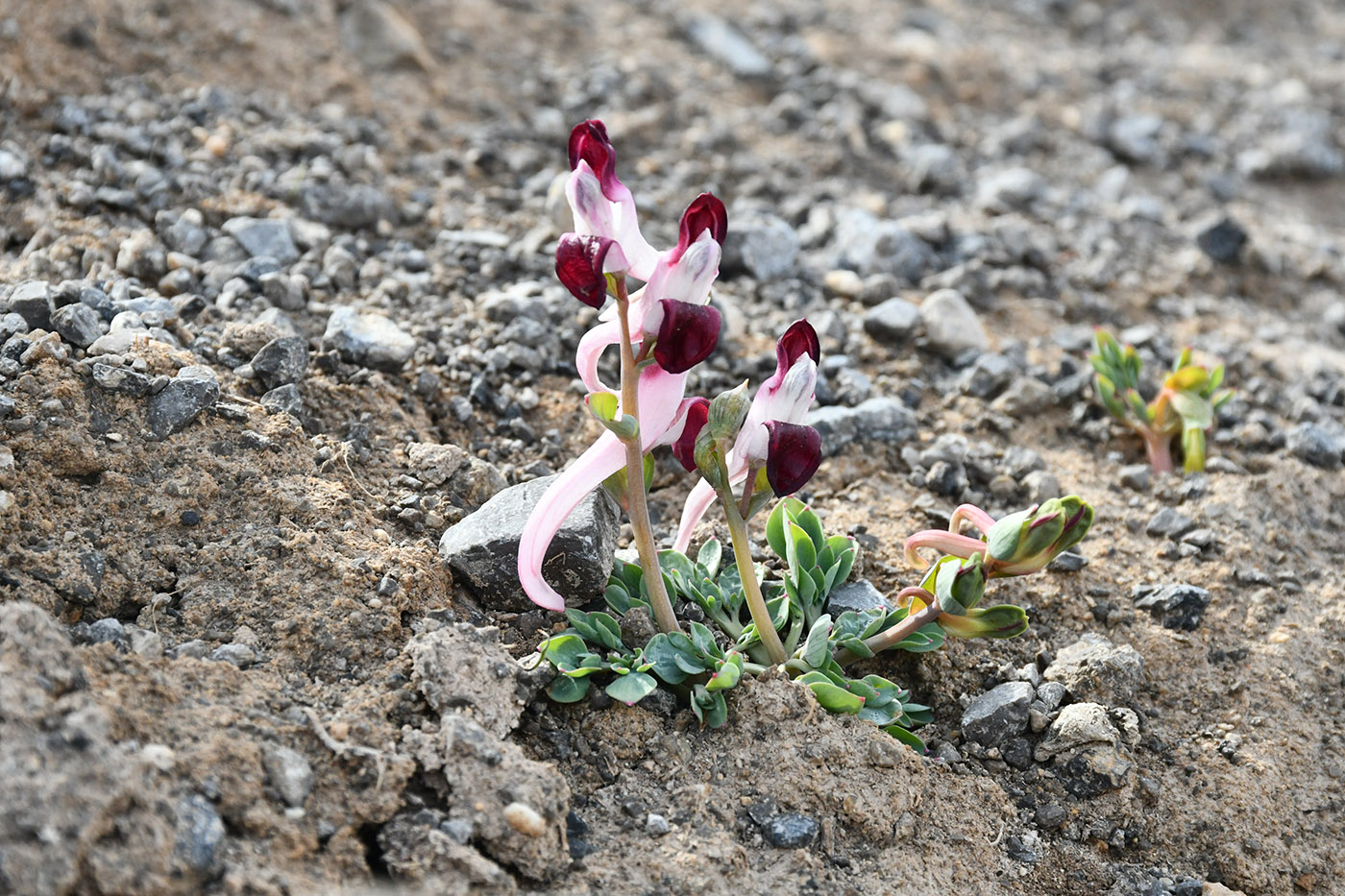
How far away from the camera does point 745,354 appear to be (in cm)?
448

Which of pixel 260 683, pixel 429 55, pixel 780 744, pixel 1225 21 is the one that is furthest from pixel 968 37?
pixel 260 683

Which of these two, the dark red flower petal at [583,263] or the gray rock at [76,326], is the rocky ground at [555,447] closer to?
the gray rock at [76,326]

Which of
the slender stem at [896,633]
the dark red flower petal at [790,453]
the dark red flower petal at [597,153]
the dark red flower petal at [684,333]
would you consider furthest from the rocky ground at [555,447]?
the dark red flower petal at [597,153]

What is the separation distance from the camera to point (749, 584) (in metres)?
3.02

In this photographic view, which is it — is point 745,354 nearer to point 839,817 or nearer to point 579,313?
point 579,313

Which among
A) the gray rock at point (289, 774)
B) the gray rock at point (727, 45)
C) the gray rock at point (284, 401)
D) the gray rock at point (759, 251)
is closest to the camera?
the gray rock at point (289, 774)

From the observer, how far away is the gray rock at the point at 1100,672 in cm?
336

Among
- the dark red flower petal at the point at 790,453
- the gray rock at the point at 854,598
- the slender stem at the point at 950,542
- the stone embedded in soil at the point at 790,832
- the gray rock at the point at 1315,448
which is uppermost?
the dark red flower petal at the point at 790,453

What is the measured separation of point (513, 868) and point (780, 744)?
75 centimetres

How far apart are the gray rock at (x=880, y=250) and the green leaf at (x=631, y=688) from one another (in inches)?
106

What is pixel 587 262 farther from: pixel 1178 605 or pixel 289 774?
pixel 1178 605

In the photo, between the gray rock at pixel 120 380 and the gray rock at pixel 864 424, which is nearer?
the gray rock at pixel 120 380

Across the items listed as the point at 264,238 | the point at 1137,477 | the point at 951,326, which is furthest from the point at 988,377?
the point at 264,238

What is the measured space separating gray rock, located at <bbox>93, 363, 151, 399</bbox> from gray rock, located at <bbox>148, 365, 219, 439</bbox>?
4 cm
